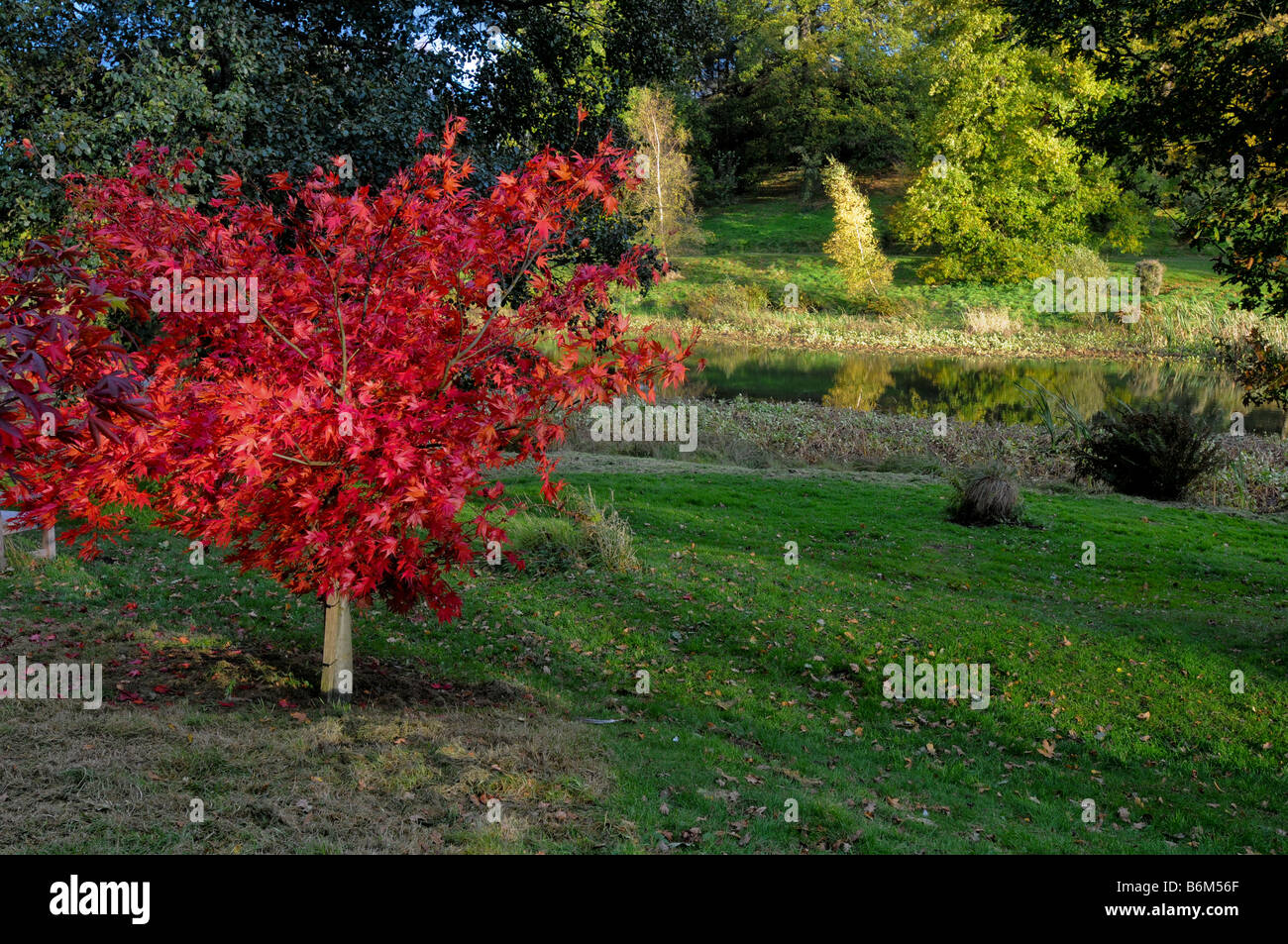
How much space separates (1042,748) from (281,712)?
5352 millimetres

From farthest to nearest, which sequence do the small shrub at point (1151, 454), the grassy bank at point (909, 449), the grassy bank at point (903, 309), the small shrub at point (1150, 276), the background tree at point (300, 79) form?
the small shrub at point (1150, 276)
the grassy bank at point (903, 309)
the grassy bank at point (909, 449)
the small shrub at point (1151, 454)
the background tree at point (300, 79)

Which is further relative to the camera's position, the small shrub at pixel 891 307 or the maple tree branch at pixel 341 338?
the small shrub at pixel 891 307

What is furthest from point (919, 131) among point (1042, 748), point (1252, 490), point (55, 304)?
point (55, 304)

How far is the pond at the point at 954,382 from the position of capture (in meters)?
24.1

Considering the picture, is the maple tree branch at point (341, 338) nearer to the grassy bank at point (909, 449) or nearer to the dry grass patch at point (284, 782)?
the dry grass patch at point (284, 782)

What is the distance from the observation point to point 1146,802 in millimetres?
6121

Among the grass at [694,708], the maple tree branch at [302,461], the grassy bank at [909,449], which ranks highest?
the maple tree branch at [302,461]

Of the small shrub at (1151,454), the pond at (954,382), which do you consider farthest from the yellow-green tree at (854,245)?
the small shrub at (1151,454)

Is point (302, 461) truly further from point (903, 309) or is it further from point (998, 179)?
point (998, 179)

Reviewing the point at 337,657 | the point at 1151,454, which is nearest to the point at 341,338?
the point at 337,657

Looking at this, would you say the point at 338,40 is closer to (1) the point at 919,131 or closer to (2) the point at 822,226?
(1) the point at 919,131

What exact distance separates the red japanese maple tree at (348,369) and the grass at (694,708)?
3.67 ft

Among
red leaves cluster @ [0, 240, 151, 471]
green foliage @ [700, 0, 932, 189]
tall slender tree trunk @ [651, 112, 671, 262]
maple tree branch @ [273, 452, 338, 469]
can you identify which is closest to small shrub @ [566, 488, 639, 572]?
maple tree branch @ [273, 452, 338, 469]

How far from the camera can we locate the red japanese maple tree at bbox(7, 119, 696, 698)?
5.03 metres
